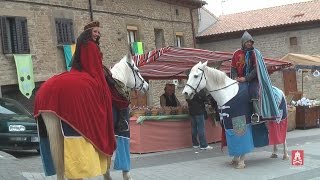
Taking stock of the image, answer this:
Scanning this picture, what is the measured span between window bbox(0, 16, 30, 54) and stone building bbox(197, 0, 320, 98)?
15054 millimetres

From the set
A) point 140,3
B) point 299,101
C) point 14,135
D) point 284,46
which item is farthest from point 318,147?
point 284,46

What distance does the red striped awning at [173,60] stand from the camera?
Answer: 11.5m

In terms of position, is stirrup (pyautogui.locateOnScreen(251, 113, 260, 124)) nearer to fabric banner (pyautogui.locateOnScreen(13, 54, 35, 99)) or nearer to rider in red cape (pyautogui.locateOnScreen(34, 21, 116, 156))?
rider in red cape (pyautogui.locateOnScreen(34, 21, 116, 156))

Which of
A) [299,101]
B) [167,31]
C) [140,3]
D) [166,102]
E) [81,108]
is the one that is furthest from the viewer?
[167,31]

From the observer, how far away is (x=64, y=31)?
18.6 m

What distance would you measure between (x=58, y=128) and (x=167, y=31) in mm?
20477

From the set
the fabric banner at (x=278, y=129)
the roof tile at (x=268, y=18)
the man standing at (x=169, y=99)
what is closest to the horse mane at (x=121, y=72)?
the fabric banner at (x=278, y=129)

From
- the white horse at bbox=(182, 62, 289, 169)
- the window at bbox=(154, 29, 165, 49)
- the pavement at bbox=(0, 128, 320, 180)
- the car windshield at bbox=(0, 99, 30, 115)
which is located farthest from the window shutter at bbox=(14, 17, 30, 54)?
the white horse at bbox=(182, 62, 289, 169)

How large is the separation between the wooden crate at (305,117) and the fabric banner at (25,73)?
30.2 feet

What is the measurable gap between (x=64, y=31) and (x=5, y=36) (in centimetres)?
271

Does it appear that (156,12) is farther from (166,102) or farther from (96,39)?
(96,39)

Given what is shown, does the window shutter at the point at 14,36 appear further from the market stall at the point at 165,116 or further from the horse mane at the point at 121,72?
the horse mane at the point at 121,72

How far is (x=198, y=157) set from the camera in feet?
33.2

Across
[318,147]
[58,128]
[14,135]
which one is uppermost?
[58,128]
